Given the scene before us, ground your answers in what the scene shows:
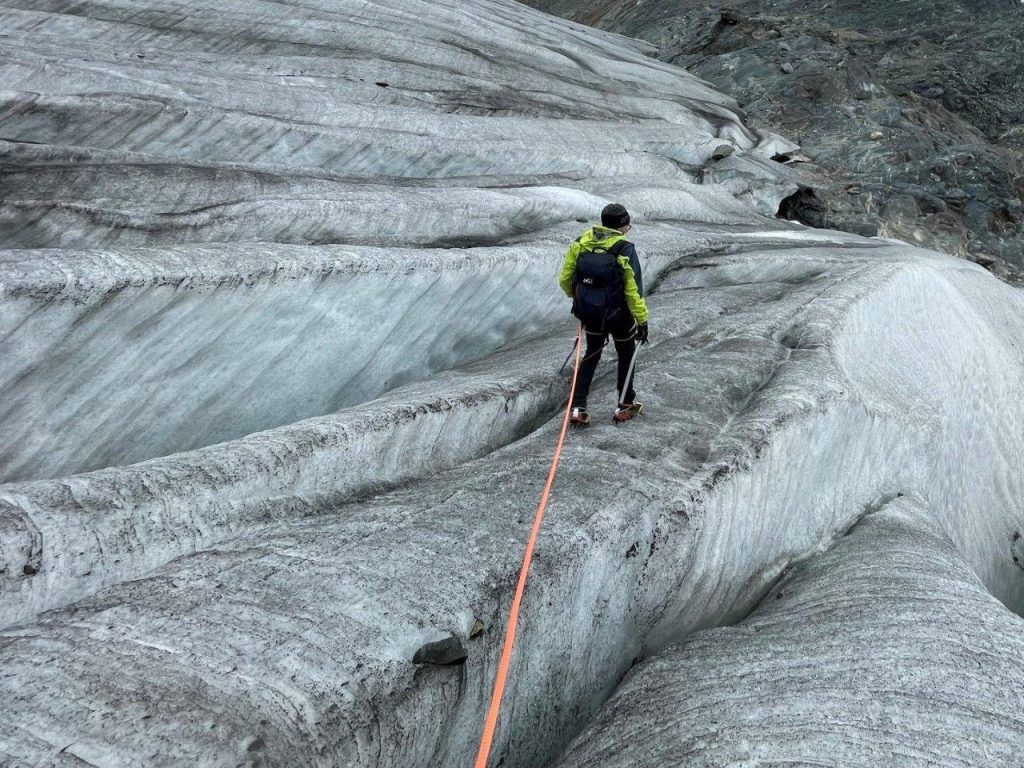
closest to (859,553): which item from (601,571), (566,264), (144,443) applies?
(601,571)

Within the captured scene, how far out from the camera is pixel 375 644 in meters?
4.64

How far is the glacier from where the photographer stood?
448 centimetres

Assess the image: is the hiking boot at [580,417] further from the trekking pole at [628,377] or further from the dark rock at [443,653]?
the dark rock at [443,653]

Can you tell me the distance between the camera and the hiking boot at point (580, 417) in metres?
7.72

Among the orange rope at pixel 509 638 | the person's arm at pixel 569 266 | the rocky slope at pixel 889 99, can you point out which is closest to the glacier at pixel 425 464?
the orange rope at pixel 509 638

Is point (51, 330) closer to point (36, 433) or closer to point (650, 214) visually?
point (36, 433)

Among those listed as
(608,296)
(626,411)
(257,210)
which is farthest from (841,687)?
(257,210)

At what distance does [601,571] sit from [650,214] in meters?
12.2

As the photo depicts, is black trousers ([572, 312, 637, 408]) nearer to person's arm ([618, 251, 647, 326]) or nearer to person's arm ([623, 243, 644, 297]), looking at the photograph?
person's arm ([618, 251, 647, 326])

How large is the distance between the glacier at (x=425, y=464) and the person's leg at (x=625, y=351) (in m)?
0.45

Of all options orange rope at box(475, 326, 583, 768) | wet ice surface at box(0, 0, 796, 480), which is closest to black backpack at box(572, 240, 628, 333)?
orange rope at box(475, 326, 583, 768)

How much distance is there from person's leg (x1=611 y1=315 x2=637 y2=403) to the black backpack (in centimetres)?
14

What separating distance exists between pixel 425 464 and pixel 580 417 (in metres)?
1.56

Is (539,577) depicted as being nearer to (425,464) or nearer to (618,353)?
(425,464)
